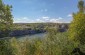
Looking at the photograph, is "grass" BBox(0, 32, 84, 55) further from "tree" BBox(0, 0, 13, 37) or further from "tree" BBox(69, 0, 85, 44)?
"tree" BBox(69, 0, 85, 44)

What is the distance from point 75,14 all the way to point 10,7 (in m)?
16.4

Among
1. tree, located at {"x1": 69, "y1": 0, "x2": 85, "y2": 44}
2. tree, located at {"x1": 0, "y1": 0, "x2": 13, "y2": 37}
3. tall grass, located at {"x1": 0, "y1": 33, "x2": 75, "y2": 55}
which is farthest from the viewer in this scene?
tree, located at {"x1": 69, "y1": 0, "x2": 85, "y2": 44}

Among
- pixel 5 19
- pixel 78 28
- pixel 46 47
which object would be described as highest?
A: pixel 5 19

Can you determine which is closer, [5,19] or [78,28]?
[5,19]

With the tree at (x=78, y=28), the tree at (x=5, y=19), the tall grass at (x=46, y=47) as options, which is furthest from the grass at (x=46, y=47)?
the tree at (x=78, y=28)

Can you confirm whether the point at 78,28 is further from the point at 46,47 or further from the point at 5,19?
the point at 5,19

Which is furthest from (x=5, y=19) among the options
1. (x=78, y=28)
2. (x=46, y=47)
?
(x=78, y=28)

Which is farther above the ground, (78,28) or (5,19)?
(5,19)

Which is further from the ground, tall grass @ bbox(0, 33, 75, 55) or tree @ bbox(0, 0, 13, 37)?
tree @ bbox(0, 0, 13, 37)

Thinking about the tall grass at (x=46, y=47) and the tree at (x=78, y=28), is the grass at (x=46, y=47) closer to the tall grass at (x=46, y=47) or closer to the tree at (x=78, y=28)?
the tall grass at (x=46, y=47)

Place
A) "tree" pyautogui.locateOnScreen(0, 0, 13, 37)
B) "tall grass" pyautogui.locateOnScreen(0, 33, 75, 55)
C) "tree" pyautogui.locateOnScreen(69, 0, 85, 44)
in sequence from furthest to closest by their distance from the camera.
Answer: "tree" pyautogui.locateOnScreen(69, 0, 85, 44) → "tall grass" pyautogui.locateOnScreen(0, 33, 75, 55) → "tree" pyautogui.locateOnScreen(0, 0, 13, 37)

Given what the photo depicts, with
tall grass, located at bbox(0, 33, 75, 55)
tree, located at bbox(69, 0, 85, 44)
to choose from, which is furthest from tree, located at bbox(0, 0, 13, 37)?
tree, located at bbox(69, 0, 85, 44)

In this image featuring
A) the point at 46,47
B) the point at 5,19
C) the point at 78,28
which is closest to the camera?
the point at 5,19

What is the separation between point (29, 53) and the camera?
17047 mm
